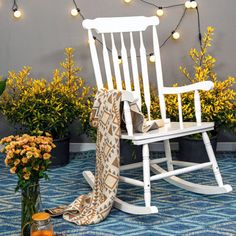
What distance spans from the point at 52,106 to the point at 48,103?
0.03 m

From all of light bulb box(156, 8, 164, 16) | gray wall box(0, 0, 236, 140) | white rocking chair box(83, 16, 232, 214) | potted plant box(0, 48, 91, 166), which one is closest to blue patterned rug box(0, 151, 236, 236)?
white rocking chair box(83, 16, 232, 214)

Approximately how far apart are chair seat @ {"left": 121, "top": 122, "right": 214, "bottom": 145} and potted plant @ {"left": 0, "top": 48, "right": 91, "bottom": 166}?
2.65ft

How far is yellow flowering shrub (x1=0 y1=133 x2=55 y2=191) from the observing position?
1.50 metres

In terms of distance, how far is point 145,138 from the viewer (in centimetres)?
183

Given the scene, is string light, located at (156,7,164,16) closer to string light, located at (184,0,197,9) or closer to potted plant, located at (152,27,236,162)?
string light, located at (184,0,197,9)

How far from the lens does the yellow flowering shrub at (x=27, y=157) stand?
150cm

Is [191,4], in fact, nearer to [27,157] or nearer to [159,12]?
[159,12]

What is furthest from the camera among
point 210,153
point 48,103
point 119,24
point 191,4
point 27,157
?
point 191,4

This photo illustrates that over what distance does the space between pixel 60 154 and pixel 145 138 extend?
1.04 meters

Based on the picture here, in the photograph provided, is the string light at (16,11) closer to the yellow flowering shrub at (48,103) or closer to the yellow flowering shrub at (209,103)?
the yellow flowering shrub at (48,103)

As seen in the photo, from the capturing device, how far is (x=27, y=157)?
4.85 feet

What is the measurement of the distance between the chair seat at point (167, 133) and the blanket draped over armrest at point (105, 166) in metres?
0.07

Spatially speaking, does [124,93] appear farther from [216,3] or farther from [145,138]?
[216,3]

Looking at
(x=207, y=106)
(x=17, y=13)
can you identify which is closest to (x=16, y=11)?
(x=17, y=13)
